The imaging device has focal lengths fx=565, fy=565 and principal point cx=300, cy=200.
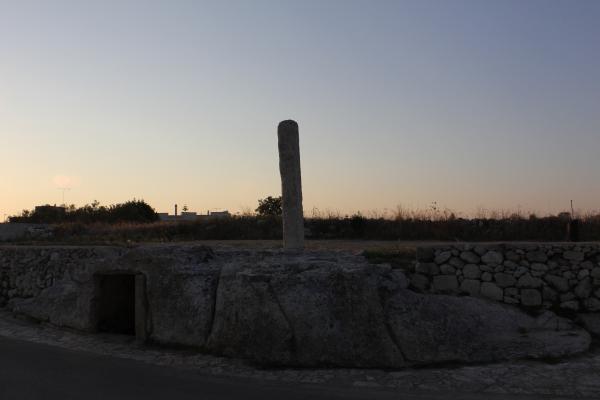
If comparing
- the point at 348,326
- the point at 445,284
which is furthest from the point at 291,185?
the point at 348,326

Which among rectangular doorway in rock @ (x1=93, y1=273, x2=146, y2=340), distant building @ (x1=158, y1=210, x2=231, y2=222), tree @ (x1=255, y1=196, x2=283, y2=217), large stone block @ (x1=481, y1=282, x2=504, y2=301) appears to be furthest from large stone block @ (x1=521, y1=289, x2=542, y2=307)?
tree @ (x1=255, y1=196, x2=283, y2=217)

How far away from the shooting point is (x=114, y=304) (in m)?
11.4

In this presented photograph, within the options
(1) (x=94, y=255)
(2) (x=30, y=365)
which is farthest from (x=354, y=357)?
(1) (x=94, y=255)

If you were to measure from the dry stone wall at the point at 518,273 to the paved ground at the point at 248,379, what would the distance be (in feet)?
6.47

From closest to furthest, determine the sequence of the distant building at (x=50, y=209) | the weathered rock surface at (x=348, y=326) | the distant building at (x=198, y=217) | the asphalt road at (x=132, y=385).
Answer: the asphalt road at (x=132, y=385) < the weathered rock surface at (x=348, y=326) < the distant building at (x=198, y=217) < the distant building at (x=50, y=209)

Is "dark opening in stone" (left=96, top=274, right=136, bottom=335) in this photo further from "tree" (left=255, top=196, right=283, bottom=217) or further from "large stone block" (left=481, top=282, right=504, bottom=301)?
"tree" (left=255, top=196, right=283, bottom=217)

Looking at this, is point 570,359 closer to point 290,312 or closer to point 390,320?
point 390,320

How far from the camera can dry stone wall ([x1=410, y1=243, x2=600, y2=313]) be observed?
1032cm

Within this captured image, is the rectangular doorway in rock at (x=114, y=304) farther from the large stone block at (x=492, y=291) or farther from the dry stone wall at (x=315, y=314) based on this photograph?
the large stone block at (x=492, y=291)

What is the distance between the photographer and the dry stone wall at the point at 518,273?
1032cm

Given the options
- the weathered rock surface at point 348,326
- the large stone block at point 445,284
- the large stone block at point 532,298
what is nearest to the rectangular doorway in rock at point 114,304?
the weathered rock surface at point 348,326

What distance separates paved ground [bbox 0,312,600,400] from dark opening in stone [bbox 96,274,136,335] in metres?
1.75

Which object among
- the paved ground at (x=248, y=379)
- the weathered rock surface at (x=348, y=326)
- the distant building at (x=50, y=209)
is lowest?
the paved ground at (x=248, y=379)

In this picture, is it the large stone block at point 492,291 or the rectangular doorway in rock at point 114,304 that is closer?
the large stone block at point 492,291
